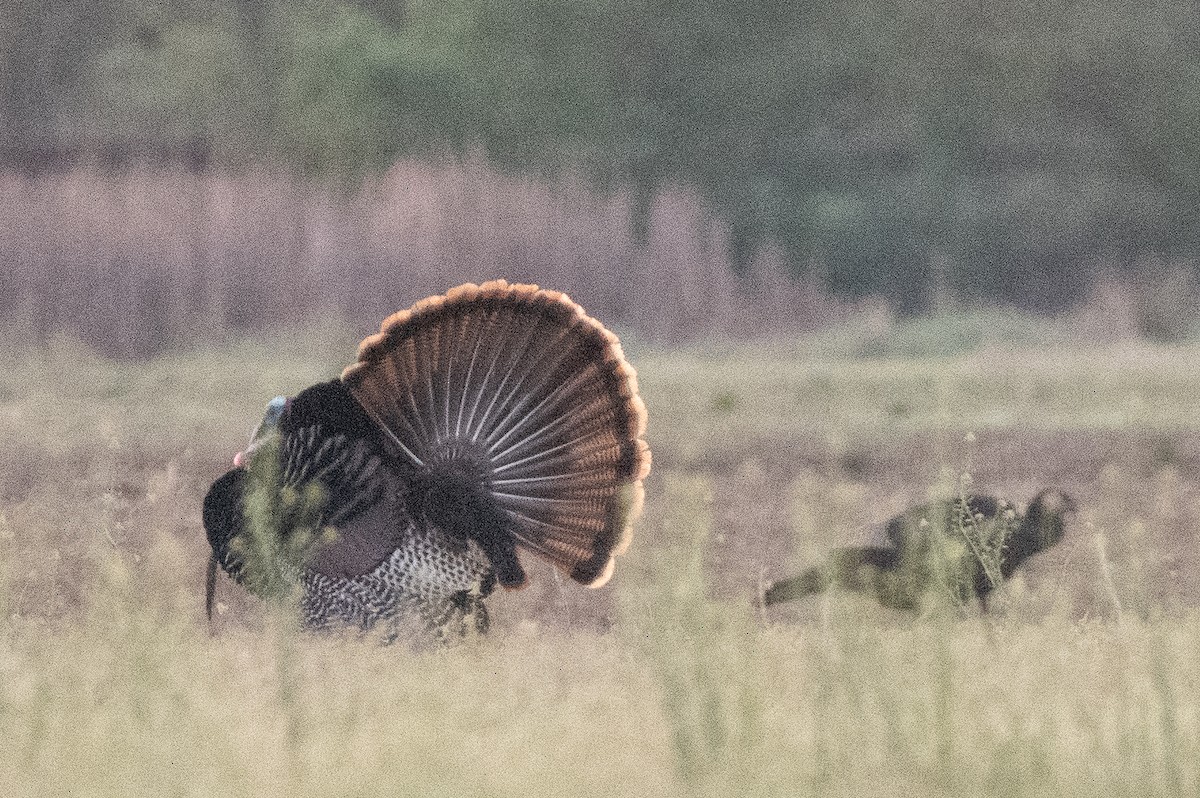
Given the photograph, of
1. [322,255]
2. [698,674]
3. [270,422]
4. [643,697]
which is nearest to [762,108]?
[322,255]

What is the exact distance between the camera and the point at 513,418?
4.73 meters

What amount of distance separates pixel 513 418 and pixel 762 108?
61.6ft

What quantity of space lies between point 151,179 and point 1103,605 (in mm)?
10601

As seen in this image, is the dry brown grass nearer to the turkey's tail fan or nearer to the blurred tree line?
the blurred tree line

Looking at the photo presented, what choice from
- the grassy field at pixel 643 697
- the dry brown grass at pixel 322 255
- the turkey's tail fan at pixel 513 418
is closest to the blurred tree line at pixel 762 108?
the dry brown grass at pixel 322 255

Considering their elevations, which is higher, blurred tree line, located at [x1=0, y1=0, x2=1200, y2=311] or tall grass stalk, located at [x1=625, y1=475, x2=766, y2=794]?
blurred tree line, located at [x1=0, y1=0, x2=1200, y2=311]

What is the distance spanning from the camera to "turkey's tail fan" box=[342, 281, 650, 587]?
462 cm

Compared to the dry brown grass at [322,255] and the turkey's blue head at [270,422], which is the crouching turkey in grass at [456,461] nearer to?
the turkey's blue head at [270,422]

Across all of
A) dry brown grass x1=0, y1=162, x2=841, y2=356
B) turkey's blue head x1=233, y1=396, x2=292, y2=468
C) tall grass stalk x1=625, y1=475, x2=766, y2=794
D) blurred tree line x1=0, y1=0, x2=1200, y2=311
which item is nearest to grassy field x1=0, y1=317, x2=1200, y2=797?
tall grass stalk x1=625, y1=475, x2=766, y2=794

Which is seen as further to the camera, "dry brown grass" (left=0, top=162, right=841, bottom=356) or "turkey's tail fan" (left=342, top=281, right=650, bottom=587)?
"dry brown grass" (left=0, top=162, right=841, bottom=356)

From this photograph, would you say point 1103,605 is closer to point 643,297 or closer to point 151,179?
point 643,297

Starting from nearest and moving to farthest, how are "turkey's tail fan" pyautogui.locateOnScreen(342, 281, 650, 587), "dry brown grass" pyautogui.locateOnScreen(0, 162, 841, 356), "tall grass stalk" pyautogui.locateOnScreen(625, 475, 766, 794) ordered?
"tall grass stalk" pyautogui.locateOnScreen(625, 475, 766, 794)
"turkey's tail fan" pyautogui.locateOnScreen(342, 281, 650, 587)
"dry brown grass" pyautogui.locateOnScreen(0, 162, 841, 356)

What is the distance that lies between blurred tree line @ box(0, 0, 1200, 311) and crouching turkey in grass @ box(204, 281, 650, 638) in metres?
14.7

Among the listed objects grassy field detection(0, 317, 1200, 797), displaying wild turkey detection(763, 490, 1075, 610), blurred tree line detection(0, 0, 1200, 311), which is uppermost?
blurred tree line detection(0, 0, 1200, 311)
